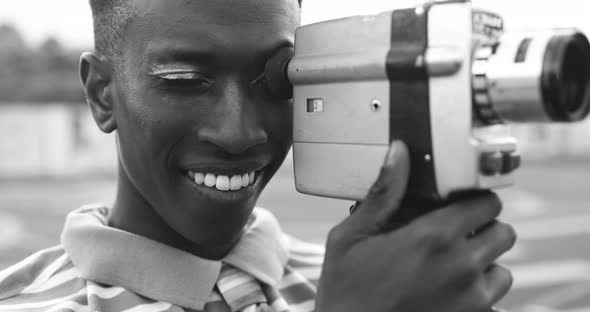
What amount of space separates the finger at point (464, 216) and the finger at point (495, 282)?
85mm

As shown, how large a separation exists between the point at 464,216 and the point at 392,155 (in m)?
0.17

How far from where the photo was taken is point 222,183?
59.4 inches

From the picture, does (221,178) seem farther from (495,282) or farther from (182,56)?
(495,282)

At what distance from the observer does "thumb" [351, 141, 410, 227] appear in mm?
1146

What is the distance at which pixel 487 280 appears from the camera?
115 centimetres

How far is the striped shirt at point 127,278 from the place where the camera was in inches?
63.6

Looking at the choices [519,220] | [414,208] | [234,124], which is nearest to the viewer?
[414,208]

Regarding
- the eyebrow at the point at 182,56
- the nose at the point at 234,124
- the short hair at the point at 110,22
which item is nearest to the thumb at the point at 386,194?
the nose at the point at 234,124

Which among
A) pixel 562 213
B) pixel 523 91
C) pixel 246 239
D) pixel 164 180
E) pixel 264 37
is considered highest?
pixel 264 37

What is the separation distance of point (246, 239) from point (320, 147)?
0.60 metres

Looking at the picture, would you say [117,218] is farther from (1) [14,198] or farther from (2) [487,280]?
(1) [14,198]

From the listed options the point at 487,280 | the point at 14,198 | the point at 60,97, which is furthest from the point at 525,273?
the point at 60,97

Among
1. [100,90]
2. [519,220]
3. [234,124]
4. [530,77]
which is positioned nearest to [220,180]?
[234,124]

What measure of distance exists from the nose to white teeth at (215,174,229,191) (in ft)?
0.29
